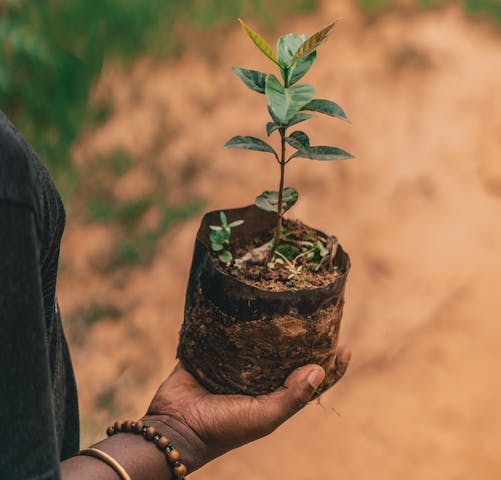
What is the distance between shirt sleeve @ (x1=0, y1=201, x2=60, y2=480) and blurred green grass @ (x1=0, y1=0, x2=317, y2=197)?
233 cm

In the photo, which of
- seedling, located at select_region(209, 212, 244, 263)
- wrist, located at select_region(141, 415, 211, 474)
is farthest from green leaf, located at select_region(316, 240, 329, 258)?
wrist, located at select_region(141, 415, 211, 474)

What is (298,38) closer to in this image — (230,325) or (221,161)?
(230,325)

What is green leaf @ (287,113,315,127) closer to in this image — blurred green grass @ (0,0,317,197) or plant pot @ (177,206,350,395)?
plant pot @ (177,206,350,395)

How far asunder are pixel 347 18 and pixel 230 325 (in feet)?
7.14

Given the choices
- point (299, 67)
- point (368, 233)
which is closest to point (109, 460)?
point (299, 67)

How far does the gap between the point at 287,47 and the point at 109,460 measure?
667mm

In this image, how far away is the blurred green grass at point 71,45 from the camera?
9.71 ft

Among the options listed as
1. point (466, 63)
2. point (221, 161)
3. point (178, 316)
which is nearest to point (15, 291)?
point (178, 316)

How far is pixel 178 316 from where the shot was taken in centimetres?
269

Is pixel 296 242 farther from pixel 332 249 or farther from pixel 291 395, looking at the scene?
pixel 291 395

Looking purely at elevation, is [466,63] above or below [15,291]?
above

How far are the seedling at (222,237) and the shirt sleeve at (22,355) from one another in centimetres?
49

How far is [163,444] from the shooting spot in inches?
43.3

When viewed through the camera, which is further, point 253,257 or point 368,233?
point 368,233
